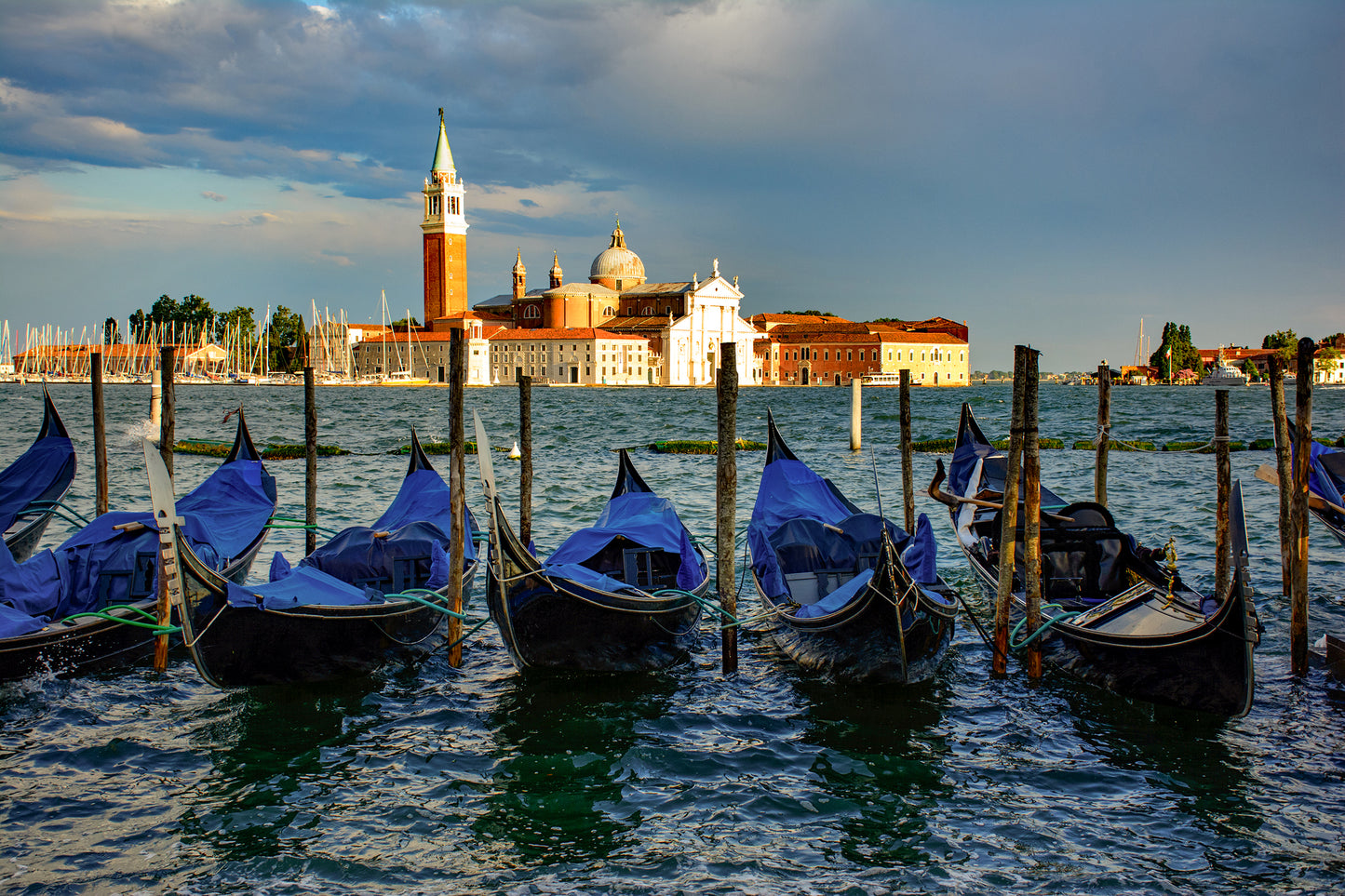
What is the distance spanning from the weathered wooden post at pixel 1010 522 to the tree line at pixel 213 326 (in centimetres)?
7151

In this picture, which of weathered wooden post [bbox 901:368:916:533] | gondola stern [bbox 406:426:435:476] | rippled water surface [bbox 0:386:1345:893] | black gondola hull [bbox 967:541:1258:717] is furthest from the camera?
gondola stern [bbox 406:426:435:476]

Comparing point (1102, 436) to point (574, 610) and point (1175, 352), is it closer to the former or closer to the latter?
point (574, 610)

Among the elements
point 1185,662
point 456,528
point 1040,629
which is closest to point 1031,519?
point 1040,629

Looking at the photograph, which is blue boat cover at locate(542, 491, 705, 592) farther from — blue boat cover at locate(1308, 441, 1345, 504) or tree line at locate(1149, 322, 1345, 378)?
tree line at locate(1149, 322, 1345, 378)

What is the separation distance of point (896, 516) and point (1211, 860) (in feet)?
24.8

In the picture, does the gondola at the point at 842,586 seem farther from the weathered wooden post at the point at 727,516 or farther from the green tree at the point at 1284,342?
the green tree at the point at 1284,342

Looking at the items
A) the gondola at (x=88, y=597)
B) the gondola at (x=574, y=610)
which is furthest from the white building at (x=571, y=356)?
the gondola at (x=574, y=610)

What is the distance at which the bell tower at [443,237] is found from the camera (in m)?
63.8

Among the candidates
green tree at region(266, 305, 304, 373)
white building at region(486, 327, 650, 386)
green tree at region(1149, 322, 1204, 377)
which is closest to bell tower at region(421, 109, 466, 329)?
white building at region(486, 327, 650, 386)

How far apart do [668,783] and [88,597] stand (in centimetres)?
346

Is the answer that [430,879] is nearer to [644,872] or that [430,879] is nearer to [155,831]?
Answer: [644,872]

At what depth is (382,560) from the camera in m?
6.30

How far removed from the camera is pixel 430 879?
3473mm

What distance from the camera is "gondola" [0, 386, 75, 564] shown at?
23.0ft
